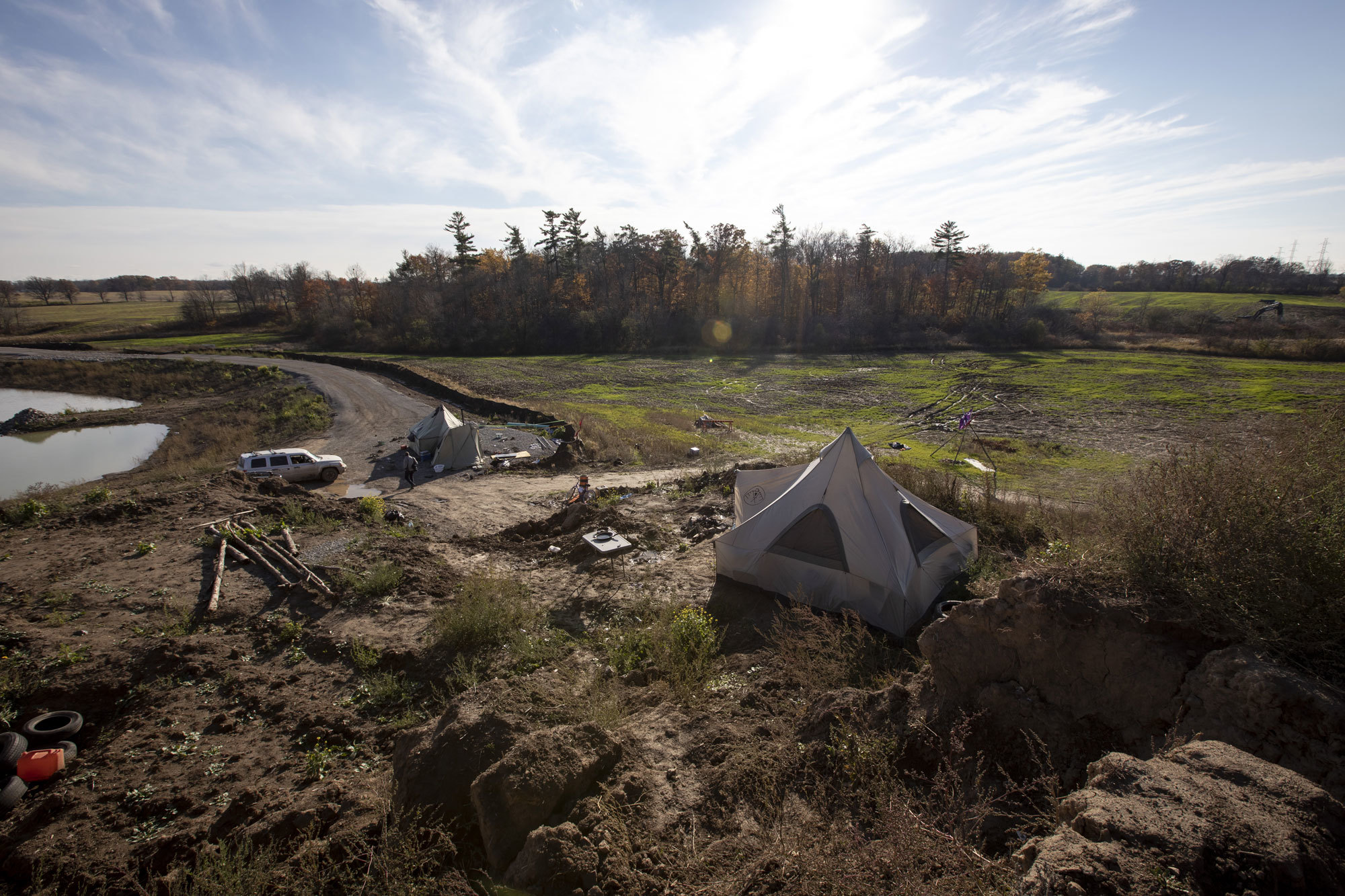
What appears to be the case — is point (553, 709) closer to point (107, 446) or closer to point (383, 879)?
point (383, 879)

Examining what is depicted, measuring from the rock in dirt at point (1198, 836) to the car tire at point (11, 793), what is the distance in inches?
295

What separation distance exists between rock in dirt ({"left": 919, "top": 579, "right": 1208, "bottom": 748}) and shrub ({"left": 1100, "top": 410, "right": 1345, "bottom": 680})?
42 cm

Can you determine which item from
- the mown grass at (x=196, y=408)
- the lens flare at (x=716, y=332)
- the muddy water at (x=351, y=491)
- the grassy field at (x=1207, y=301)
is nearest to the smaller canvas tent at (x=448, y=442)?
the muddy water at (x=351, y=491)

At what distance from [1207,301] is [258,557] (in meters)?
108

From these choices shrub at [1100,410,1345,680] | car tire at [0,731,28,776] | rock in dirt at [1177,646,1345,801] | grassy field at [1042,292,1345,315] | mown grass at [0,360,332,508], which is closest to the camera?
rock in dirt at [1177,646,1345,801]

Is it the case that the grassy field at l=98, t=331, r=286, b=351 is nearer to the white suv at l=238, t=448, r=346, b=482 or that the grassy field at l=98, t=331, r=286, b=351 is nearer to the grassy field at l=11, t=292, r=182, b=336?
the grassy field at l=11, t=292, r=182, b=336

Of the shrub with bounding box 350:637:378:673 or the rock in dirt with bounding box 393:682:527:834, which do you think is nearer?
the rock in dirt with bounding box 393:682:527:834

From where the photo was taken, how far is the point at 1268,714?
11.3 feet

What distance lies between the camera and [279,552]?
960 centimetres

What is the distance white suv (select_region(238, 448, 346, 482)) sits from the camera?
719 inches

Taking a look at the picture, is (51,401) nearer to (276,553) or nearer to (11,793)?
(276,553)

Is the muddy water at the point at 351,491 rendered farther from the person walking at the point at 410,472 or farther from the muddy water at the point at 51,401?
the muddy water at the point at 51,401

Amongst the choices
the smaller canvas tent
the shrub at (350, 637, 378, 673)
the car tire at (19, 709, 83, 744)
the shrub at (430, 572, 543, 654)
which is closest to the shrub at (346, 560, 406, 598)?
the shrub at (430, 572, 543, 654)

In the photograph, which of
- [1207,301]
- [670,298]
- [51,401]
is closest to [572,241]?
[670,298]
